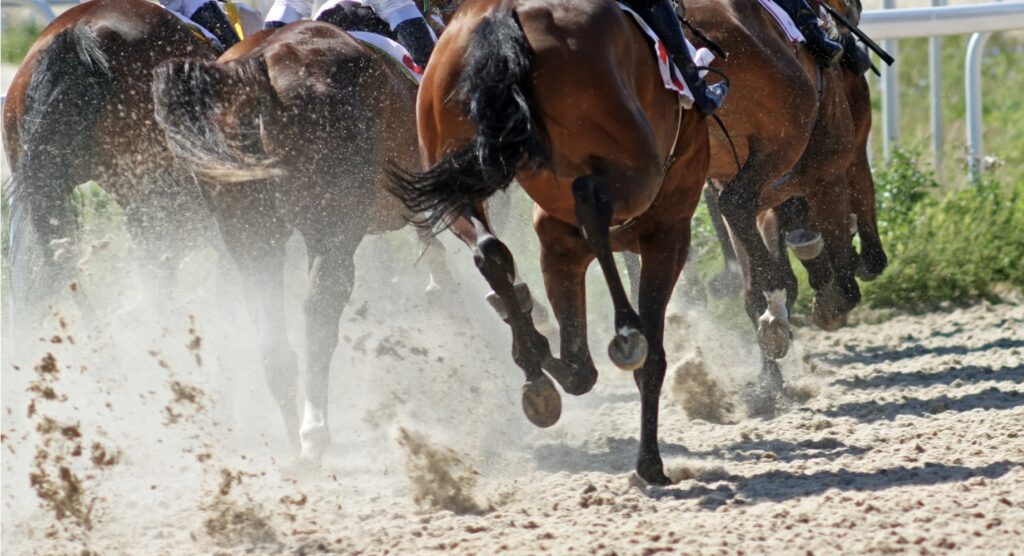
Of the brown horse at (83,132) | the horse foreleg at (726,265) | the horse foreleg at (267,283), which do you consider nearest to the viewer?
the horse foreleg at (267,283)

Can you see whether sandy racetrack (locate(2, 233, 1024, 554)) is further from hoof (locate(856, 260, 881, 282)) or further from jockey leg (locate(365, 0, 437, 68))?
jockey leg (locate(365, 0, 437, 68))

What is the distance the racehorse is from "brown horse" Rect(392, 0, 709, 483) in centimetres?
94

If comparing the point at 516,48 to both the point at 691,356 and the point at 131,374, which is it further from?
the point at 131,374

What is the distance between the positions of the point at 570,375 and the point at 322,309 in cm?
125

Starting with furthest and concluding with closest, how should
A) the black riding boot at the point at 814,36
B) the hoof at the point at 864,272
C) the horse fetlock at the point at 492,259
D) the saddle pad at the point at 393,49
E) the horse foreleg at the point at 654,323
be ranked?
the hoof at the point at 864,272 < the black riding boot at the point at 814,36 < the saddle pad at the point at 393,49 < the horse foreleg at the point at 654,323 < the horse fetlock at the point at 492,259

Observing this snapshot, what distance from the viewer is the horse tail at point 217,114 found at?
5.79m

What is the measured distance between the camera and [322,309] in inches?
233

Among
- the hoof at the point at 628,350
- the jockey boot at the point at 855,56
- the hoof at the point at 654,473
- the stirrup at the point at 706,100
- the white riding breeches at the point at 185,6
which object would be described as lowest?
the hoof at the point at 654,473

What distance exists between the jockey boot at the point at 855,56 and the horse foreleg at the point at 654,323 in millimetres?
2230

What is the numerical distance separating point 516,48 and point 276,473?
2085 millimetres

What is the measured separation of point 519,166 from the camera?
4.66 meters

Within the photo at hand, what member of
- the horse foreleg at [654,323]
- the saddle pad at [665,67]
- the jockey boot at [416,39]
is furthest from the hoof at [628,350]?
the jockey boot at [416,39]

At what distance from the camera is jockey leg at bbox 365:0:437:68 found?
6348 mm

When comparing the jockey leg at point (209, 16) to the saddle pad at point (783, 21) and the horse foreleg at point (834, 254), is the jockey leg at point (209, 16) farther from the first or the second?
the horse foreleg at point (834, 254)
